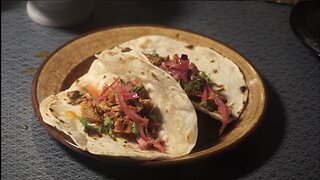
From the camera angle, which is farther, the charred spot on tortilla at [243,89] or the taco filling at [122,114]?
the charred spot on tortilla at [243,89]

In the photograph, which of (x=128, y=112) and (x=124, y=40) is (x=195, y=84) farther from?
(x=124, y=40)

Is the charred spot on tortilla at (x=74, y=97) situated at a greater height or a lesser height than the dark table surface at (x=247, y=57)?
greater

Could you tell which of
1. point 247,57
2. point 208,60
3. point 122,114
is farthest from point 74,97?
point 247,57

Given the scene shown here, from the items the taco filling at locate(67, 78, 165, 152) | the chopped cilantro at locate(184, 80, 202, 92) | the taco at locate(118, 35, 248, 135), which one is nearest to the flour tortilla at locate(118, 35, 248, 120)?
the taco at locate(118, 35, 248, 135)

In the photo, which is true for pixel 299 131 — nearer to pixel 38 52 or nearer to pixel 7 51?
pixel 38 52

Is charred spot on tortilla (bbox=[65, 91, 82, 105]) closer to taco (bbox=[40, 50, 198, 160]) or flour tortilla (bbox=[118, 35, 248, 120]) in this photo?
taco (bbox=[40, 50, 198, 160])

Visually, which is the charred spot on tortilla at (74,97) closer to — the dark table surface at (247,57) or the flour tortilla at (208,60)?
the dark table surface at (247,57)

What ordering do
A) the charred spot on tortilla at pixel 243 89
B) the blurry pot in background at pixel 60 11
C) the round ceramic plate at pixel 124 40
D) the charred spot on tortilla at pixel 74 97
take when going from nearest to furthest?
the round ceramic plate at pixel 124 40 → the charred spot on tortilla at pixel 74 97 → the charred spot on tortilla at pixel 243 89 → the blurry pot in background at pixel 60 11

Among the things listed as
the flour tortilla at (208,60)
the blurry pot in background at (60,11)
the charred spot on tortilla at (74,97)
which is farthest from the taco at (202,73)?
the blurry pot in background at (60,11)
